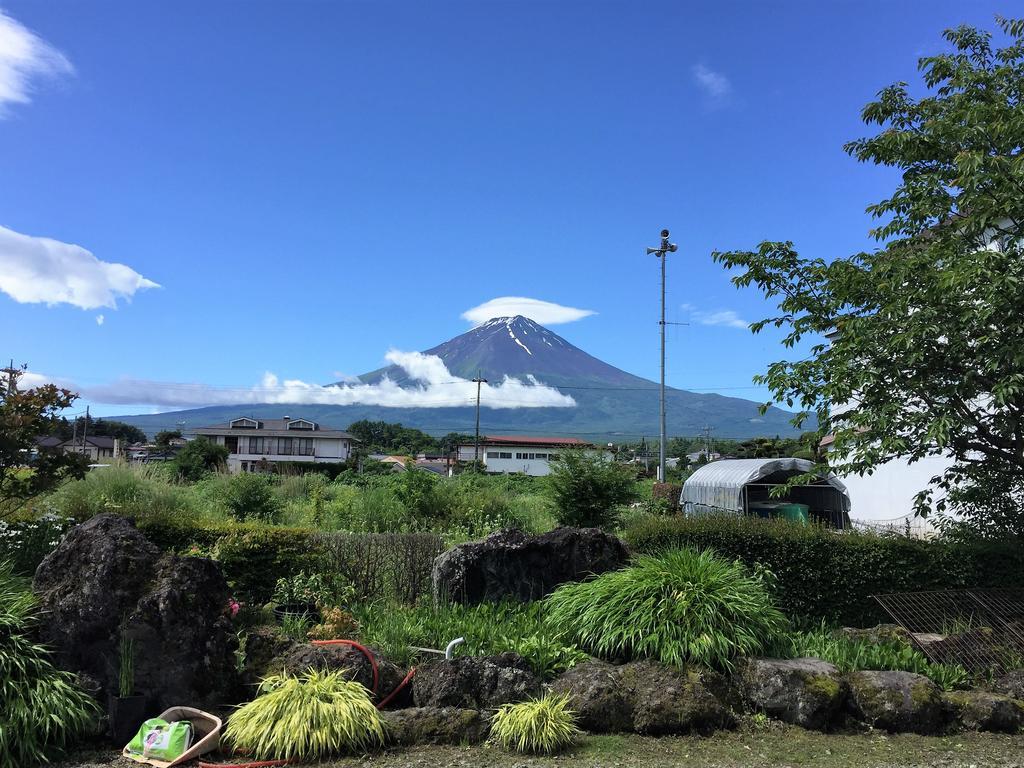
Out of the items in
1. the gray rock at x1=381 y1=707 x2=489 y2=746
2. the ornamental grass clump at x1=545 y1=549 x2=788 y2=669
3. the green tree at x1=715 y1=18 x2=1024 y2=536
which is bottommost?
the gray rock at x1=381 y1=707 x2=489 y2=746

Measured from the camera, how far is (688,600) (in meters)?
6.57

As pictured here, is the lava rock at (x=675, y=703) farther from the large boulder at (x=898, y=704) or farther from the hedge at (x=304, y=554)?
the hedge at (x=304, y=554)

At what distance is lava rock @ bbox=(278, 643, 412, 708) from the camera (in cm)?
575

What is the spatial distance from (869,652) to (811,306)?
404cm

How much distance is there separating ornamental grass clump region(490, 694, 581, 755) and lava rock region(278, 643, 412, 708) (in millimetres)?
990

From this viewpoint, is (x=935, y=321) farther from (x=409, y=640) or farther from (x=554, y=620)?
(x=409, y=640)

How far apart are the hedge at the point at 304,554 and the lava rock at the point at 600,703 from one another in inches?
132

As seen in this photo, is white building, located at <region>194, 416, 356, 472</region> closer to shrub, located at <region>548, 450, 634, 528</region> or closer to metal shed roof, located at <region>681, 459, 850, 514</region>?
metal shed roof, located at <region>681, 459, 850, 514</region>

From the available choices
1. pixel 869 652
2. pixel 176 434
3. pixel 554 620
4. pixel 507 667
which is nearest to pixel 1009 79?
pixel 869 652

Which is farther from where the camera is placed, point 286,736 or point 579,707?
point 579,707

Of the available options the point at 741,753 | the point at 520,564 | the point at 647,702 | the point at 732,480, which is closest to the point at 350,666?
the point at 647,702

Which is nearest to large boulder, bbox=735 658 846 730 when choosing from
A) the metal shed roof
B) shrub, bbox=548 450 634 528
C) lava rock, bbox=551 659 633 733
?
lava rock, bbox=551 659 633 733

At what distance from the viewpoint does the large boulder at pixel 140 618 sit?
5363 millimetres

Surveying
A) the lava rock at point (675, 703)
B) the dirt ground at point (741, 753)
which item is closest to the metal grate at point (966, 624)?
the dirt ground at point (741, 753)
